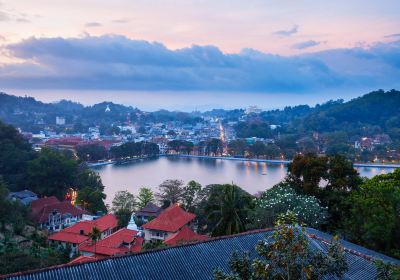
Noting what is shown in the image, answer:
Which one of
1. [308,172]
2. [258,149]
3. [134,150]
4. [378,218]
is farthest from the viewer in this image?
[258,149]

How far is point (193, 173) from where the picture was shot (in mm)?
37281

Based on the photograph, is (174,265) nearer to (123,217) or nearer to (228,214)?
(228,214)

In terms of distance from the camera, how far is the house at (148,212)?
18.0 metres

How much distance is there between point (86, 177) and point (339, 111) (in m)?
66.7

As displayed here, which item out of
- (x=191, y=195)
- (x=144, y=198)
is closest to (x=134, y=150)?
(x=144, y=198)

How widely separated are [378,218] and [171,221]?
24.4ft

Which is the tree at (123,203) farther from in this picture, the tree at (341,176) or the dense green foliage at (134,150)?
the dense green foliage at (134,150)

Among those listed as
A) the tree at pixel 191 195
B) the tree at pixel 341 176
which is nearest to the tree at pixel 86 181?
the tree at pixel 191 195

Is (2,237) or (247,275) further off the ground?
(247,275)

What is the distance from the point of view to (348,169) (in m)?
11.8

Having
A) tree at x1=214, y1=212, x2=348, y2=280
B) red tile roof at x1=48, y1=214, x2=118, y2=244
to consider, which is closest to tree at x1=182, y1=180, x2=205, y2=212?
red tile roof at x1=48, y1=214, x2=118, y2=244

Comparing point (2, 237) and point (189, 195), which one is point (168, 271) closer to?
point (2, 237)

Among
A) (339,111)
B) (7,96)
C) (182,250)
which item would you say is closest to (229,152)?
(339,111)

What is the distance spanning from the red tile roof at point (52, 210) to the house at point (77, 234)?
3.58 metres
